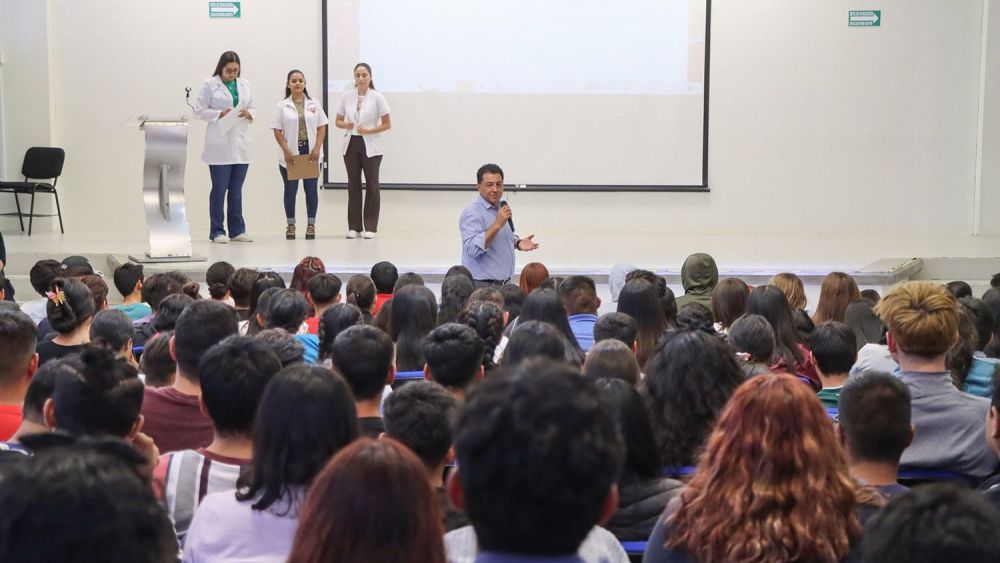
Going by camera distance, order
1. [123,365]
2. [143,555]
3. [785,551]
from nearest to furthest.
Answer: [143,555]
[785,551]
[123,365]

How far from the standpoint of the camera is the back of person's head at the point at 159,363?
355 centimetres

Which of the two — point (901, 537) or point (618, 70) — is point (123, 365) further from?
point (618, 70)

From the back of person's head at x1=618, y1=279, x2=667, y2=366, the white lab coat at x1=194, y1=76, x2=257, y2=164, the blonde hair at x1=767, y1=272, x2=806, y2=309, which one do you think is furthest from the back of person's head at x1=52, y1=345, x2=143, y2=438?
the white lab coat at x1=194, y1=76, x2=257, y2=164

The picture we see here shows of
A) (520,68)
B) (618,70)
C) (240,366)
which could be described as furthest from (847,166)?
(240,366)

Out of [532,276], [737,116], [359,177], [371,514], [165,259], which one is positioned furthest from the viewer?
[737,116]

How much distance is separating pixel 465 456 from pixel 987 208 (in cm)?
1167

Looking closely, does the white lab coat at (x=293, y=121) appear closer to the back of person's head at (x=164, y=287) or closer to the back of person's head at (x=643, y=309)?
the back of person's head at (x=164, y=287)

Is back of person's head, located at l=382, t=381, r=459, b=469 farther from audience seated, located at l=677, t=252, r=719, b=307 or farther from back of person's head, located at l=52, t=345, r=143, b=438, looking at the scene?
audience seated, located at l=677, t=252, r=719, b=307

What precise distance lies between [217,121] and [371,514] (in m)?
8.65

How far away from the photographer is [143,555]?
1299mm

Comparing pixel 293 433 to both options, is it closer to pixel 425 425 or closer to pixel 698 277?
pixel 425 425

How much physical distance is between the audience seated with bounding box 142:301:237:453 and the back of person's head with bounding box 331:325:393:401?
35 cm

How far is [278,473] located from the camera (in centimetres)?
205

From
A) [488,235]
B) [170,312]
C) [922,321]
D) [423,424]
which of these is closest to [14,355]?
[170,312]
